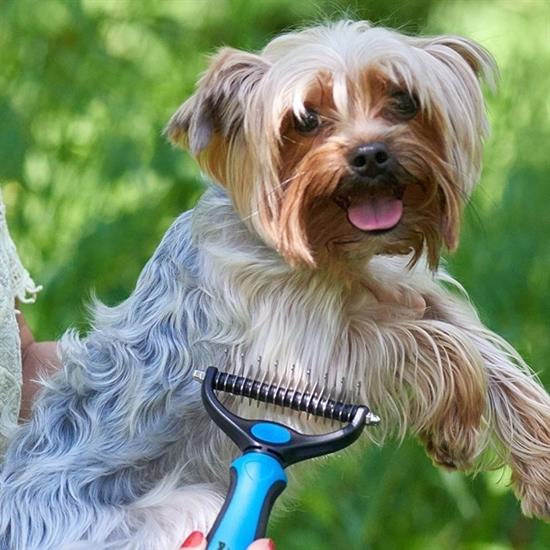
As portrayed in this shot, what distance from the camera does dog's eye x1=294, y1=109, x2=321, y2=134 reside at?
269cm

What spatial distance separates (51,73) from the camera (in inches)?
202

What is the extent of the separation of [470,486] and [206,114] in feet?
7.01

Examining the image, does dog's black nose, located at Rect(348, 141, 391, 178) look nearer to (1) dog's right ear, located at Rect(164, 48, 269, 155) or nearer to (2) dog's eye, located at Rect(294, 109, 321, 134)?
(2) dog's eye, located at Rect(294, 109, 321, 134)

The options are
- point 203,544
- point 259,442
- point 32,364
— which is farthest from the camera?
point 32,364

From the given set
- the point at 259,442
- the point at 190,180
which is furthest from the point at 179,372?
the point at 190,180

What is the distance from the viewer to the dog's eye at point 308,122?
269 cm

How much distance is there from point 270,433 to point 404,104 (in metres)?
0.66

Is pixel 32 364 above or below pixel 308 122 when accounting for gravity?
below

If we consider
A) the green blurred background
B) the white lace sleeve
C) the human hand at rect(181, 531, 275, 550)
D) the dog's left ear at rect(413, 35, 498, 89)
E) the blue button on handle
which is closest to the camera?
the human hand at rect(181, 531, 275, 550)

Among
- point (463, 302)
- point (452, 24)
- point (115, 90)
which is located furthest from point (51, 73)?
point (463, 302)

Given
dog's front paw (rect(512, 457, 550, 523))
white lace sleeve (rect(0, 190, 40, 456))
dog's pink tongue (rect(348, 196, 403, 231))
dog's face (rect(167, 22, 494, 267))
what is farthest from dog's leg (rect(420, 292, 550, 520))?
white lace sleeve (rect(0, 190, 40, 456))

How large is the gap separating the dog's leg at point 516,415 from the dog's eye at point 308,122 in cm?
52

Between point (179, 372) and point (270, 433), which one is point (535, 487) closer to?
point (270, 433)

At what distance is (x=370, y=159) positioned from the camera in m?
2.60
